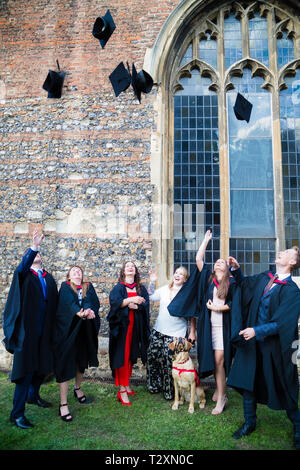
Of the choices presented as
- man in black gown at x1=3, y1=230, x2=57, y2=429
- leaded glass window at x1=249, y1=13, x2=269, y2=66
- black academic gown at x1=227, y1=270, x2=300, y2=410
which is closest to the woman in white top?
black academic gown at x1=227, y1=270, x2=300, y2=410

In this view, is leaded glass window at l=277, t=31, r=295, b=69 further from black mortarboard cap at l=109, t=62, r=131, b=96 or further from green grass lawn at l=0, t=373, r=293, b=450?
green grass lawn at l=0, t=373, r=293, b=450

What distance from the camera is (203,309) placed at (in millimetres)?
4352

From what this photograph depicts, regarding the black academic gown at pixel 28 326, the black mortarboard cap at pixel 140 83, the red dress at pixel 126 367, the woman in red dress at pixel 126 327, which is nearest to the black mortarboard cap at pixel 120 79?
the black mortarboard cap at pixel 140 83

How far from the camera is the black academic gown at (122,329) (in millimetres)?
4414

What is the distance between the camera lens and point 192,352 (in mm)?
5668

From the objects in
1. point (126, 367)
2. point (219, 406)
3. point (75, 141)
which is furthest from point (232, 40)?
point (219, 406)

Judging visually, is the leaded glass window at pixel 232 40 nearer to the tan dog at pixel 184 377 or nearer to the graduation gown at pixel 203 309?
the graduation gown at pixel 203 309

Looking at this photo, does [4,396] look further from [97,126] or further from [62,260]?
[97,126]

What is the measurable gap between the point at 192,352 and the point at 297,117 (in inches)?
188

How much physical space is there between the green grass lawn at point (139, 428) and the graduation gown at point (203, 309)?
0.60 m

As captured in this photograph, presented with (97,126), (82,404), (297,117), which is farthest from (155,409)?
(297,117)

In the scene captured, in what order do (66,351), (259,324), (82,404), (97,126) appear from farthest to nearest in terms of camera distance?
1. (97,126)
2. (82,404)
3. (66,351)
4. (259,324)

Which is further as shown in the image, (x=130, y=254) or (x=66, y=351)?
(x=130, y=254)

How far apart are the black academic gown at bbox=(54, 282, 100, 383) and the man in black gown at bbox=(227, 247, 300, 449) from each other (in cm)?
179
